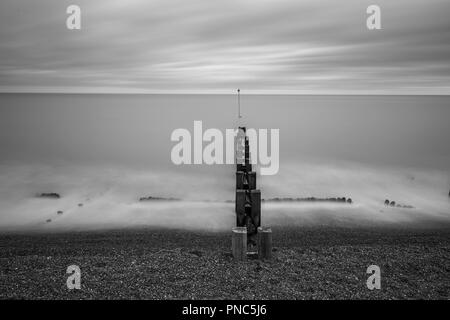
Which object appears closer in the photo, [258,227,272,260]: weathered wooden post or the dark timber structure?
[258,227,272,260]: weathered wooden post

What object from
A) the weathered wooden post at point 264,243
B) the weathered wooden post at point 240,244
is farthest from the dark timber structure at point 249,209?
the weathered wooden post at point 240,244

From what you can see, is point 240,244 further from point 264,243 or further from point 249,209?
point 249,209

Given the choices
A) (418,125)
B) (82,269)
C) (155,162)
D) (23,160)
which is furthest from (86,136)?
(418,125)

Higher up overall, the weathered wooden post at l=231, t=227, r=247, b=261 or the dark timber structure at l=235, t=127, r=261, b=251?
the dark timber structure at l=235, t=127, r=261, b=251

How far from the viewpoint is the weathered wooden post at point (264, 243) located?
9656mm

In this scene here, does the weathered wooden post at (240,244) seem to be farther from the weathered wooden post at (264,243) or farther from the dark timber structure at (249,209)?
the dark timber structure at (249,209)

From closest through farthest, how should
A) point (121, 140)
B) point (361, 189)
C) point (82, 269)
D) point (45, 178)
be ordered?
point (82, 269) < point (361, 189) < point (45, 178) < point (121, 140)

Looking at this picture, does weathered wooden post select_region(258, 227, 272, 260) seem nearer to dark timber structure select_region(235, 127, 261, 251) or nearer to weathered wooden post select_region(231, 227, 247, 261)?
weathered wooden post select_region(231, 227, 247, 261)

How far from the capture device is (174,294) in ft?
26.5

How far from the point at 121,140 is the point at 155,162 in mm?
18342

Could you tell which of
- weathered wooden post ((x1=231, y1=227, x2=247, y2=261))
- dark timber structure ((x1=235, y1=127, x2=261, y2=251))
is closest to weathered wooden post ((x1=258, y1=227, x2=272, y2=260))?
weathered wooden post ((x1=231, y1=227, x2=247, y2=261))

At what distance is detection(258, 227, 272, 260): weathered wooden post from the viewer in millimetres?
9656
